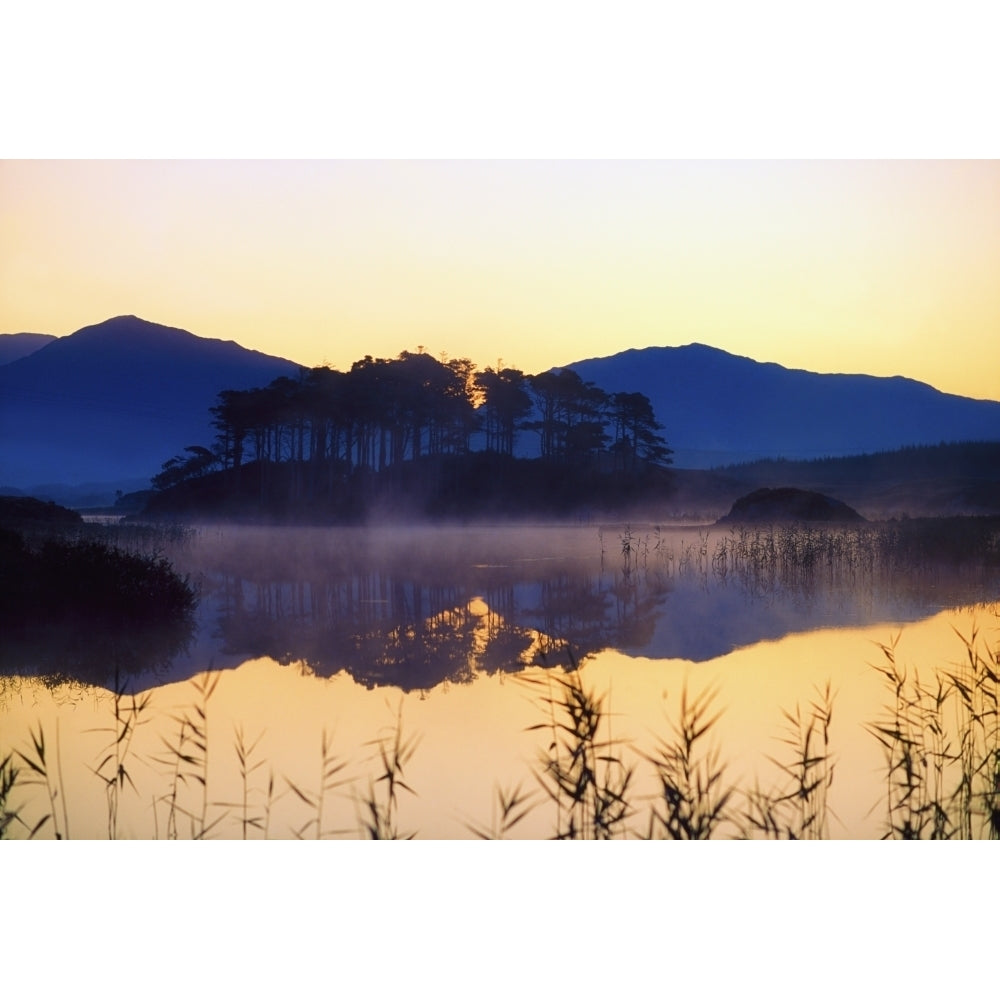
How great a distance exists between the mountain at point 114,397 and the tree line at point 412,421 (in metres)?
0.39

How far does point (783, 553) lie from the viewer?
15281 millimetres

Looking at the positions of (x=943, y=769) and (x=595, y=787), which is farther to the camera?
(x=943, y=769)

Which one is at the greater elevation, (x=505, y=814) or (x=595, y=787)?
(x=595, y=787)

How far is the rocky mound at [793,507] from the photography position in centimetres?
1688

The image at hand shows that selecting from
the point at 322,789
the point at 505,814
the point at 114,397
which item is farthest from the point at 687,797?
the point at 114,397

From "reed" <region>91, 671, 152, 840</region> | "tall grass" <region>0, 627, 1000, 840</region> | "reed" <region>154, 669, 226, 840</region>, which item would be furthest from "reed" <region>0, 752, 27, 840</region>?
"reed" <region>154, 669, 226, 840</region>

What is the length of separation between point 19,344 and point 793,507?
41.7ft

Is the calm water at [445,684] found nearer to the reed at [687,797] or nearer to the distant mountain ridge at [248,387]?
the reed at [687,797]

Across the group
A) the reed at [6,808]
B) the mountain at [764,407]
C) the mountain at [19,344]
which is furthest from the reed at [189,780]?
the mountain at [764,407]

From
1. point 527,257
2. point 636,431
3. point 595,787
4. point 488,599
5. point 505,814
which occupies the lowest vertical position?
point 505,814

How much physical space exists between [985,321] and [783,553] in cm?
602

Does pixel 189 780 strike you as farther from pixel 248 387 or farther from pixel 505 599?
pixel 248 387

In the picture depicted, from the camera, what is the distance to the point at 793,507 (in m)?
17.0
